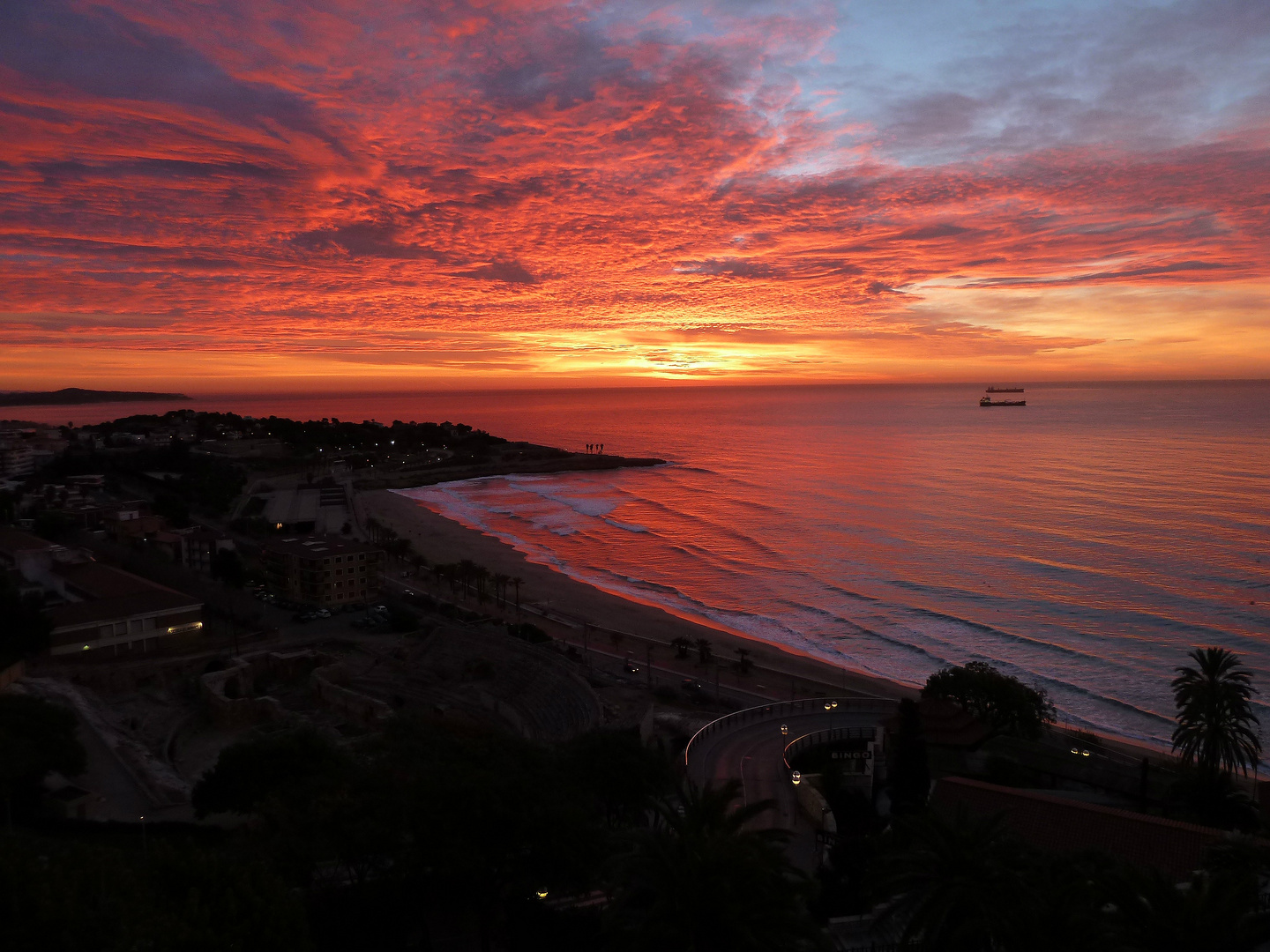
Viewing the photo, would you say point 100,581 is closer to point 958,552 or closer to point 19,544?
point 19,544

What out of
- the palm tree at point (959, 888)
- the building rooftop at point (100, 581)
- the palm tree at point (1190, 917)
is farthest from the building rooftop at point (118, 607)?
the palm tree at point (1190, 917)

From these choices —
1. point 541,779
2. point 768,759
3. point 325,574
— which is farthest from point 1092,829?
point 325,574

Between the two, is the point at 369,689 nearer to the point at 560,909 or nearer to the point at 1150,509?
the point at 560,909

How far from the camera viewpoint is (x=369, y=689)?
32375mm

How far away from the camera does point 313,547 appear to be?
4872 centimetres

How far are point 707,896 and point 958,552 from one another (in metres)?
54.4

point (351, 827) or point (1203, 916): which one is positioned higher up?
point (1203, 916)

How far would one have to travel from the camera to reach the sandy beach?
36.0 metres

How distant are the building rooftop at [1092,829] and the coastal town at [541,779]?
0.07 m

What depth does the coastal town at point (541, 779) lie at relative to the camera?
10500 mm

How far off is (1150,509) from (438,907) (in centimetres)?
7282

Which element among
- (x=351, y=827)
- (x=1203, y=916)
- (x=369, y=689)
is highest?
(x=1203, y=916)

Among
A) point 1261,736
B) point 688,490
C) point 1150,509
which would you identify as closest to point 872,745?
point 1261,736

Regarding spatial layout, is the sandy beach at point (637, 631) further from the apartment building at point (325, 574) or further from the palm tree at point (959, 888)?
the palm tree at point (959, 888)
